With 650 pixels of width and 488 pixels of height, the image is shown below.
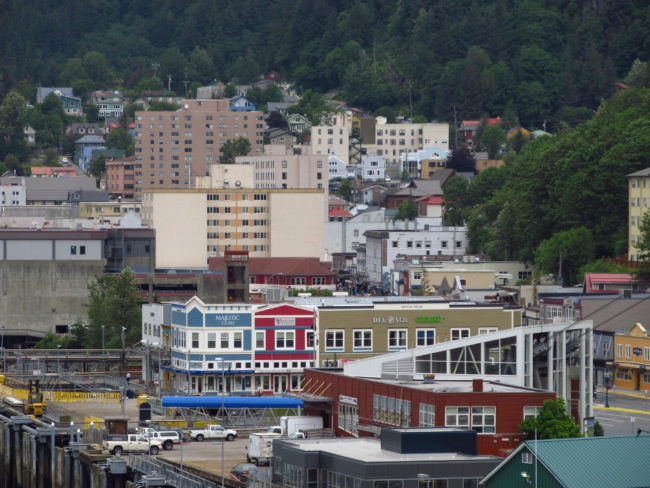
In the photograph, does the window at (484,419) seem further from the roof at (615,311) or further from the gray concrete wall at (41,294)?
the gray concrete wall at (41,294)

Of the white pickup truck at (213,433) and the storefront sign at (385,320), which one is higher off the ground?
the storefront sign at (385,320)

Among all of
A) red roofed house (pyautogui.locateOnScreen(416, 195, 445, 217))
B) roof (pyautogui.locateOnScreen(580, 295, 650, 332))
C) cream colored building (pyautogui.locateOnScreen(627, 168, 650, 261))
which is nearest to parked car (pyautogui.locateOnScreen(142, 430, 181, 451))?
roof (pyautogui.locateOnScreen(580, 295, 650, 332))

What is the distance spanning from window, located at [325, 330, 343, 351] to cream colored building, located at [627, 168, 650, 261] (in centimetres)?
5089

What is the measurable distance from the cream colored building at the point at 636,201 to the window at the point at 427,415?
249 feet

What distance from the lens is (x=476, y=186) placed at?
186875mm

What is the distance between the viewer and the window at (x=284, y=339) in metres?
83.8

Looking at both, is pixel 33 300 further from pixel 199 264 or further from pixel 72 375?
pixel 72 375

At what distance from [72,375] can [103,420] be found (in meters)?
21.7

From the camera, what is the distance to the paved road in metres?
71.0

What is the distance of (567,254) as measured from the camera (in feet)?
428

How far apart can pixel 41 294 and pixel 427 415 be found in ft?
253

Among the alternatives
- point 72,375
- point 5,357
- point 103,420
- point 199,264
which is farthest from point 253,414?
point 199,264

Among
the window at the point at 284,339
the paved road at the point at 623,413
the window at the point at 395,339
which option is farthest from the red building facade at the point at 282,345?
the paved road at the point at 623,413

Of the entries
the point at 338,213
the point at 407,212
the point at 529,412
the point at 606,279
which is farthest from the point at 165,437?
the point at 338,213
